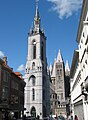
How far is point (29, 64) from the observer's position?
343ft

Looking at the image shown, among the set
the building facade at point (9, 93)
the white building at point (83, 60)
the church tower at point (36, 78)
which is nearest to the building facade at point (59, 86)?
the church tower at point (36, 78)

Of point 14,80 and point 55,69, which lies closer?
point 14,80

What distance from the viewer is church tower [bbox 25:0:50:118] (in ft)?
316

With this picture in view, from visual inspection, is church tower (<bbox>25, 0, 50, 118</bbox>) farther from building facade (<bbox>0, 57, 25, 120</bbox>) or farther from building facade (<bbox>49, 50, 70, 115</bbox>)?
building facade (<bbox>0, 57, 25, 120</bbox>)

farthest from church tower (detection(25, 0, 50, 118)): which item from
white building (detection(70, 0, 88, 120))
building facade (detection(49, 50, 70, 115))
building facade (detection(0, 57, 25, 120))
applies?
white building (detection(70, 0, 88, 120))

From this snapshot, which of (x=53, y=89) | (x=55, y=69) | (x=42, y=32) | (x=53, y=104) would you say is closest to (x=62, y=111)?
(x=53, y=104)

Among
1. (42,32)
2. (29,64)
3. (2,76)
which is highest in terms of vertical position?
(42,32)

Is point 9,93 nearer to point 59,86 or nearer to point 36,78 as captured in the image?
point 36,78

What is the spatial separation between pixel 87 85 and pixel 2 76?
20.0 meters

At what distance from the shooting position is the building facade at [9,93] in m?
39.5

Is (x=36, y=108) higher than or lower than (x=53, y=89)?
lower

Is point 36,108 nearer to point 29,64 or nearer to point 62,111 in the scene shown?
point 29,64

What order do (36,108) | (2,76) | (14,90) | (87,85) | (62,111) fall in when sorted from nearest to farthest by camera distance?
(87,85) < (2,76) < (14,90) < (36,108) < (62,111)

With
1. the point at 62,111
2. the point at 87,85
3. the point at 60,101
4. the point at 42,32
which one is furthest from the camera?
the point at 60,101
